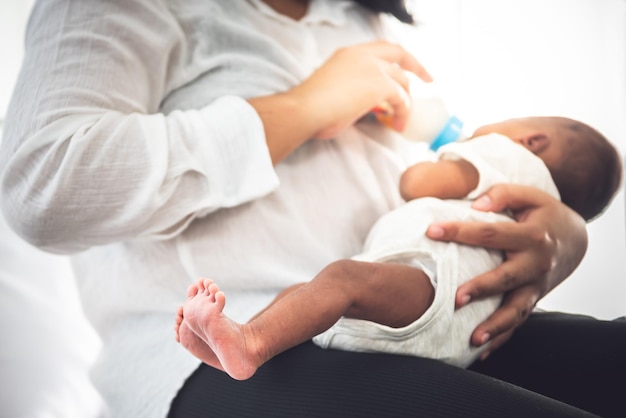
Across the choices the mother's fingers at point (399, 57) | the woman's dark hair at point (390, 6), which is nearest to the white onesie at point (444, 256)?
the mother's fingers at point (399, 57)

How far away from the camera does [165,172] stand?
0.40m

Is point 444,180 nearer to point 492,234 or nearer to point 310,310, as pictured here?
point 492,234

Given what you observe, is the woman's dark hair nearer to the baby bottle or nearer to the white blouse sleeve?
the baby bottle

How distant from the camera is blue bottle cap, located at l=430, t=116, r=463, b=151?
530 mm

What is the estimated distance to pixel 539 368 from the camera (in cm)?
47

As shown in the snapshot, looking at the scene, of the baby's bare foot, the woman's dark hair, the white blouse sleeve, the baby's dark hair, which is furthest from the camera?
the woman's dark hair

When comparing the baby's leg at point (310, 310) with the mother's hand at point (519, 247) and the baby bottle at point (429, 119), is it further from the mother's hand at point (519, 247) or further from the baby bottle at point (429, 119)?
the baby bottle at point (429, 119)

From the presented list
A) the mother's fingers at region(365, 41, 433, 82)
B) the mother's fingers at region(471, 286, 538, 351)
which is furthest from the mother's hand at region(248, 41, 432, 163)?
the mother's fingers at region(471, 286, 538, 351)

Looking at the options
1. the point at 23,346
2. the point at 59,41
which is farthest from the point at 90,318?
the point at 59,41

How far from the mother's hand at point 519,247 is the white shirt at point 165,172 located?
0.14 metres

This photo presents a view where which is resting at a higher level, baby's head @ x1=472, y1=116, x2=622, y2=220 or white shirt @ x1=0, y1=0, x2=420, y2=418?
baby's head @ x1=472, y1=116, x2=622, y2=220

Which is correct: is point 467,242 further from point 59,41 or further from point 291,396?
point 59,41

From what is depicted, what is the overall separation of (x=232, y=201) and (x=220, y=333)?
0.57ft

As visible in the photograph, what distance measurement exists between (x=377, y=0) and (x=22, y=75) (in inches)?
18.9
